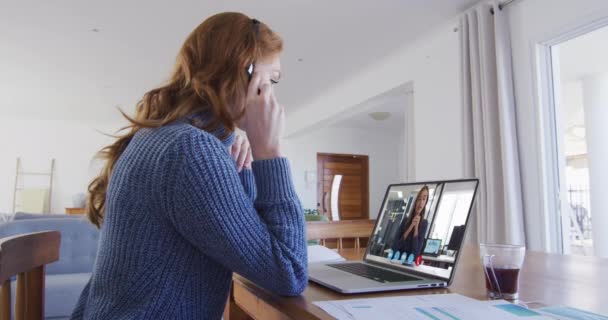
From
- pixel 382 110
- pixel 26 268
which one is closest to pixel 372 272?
pixel 26 268

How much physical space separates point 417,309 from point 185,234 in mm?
349

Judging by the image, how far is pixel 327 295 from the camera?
73 cm

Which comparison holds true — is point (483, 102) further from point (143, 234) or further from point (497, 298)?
point (143, 234)

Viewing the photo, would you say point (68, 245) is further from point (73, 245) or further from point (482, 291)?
point (482, 291)

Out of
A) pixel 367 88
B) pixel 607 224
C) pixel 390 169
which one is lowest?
pixel 607 224

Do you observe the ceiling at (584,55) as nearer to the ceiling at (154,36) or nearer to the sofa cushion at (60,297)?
the ceiling at (154,36)

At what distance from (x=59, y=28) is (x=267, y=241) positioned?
13.0ft

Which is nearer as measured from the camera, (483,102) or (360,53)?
(483,102)

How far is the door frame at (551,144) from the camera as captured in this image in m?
2.96

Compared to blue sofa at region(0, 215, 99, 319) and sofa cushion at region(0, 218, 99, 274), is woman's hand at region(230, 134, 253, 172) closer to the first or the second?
blue sofa at region(0, 215, 99, 319)

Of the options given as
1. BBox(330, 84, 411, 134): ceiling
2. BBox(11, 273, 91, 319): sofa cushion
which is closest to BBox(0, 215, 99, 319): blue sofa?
BBox(11, 273, 91, 319): sofa cushion

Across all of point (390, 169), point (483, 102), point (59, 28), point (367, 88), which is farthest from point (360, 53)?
point (390, 169)

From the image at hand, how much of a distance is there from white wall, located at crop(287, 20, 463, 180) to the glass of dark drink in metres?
3.00

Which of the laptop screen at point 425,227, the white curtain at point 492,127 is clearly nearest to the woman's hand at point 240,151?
the laptop screen at point 425,227
